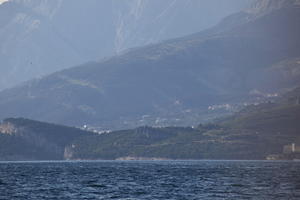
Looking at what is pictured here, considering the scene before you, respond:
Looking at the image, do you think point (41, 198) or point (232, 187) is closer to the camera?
point (41, 198)

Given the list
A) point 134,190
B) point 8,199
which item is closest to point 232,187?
point 134,190

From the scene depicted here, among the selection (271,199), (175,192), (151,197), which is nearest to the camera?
(271,199)

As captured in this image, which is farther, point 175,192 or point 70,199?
point 175,192

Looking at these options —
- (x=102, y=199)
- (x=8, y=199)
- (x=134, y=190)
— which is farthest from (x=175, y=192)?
(x=8, y=199)

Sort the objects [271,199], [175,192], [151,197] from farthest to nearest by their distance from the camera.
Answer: [175,192]
[151,197]
[271,199]

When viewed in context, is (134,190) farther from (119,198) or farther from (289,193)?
(289,193)

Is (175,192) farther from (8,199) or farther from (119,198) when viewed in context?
(8,199)

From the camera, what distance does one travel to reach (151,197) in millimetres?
178000

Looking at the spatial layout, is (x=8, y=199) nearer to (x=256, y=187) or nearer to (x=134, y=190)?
(x=134, y=190)

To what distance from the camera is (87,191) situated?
194m

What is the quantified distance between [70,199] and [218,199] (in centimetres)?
2962

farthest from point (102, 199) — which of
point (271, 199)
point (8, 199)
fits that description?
point (271, 199)

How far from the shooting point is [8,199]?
6845 inches

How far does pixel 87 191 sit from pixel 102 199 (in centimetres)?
2211
